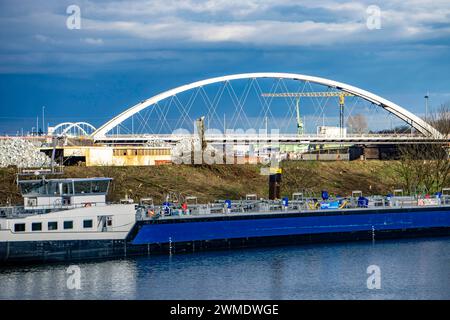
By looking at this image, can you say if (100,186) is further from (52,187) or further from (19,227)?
(19,227)

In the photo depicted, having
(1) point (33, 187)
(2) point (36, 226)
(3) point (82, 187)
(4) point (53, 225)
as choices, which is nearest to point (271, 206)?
(3) point (82, 187)

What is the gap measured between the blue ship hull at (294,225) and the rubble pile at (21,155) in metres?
30.9

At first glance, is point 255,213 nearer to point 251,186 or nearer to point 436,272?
point 436,272

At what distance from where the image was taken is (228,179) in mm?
98938

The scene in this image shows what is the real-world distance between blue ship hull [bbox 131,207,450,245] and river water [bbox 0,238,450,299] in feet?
5.29

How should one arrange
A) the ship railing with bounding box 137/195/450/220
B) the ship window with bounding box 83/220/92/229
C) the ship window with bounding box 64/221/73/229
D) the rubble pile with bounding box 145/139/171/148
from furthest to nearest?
1. the rubble pile with bounding box 145/139/171/148
2. the ship railing with bounding box 137/195/450/220
3. the ship window with bounding box 83/220/92/229
4. the ship window with bounding box 64/221/73/229

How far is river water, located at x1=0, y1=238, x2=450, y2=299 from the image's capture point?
156 feet

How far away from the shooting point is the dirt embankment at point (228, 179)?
85200 mm

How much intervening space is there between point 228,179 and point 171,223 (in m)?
37.6

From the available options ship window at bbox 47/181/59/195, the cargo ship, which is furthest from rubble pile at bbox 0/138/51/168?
ship window at bbox 47/181/59/195

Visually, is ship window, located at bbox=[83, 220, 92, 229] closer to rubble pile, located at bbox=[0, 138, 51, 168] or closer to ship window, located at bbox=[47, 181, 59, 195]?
ship window, located at bbox=[47, 181, 59, 195]

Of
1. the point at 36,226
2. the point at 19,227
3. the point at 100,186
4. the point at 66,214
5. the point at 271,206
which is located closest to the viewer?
the point at 19,227

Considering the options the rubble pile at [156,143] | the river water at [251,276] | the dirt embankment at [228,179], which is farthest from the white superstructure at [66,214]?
the rubble pile at [156,143]
